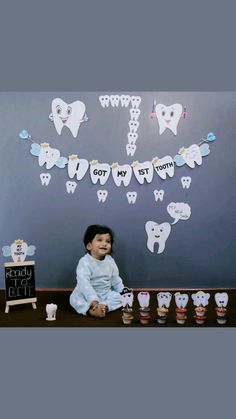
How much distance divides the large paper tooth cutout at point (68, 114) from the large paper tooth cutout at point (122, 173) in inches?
17.1

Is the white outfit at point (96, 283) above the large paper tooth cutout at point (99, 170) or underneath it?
underneath

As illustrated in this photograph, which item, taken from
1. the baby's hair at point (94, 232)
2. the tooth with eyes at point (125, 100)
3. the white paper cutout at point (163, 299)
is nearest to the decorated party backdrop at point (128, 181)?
the tooth with eyes at point (125, 100)

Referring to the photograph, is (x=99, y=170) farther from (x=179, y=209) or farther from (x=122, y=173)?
(x=179, y=209)

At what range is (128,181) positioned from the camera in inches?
142

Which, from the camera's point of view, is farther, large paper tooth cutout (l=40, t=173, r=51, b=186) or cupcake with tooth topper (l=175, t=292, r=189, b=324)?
large paper tooth cutout (l=40, t=173, r=51, b=186)

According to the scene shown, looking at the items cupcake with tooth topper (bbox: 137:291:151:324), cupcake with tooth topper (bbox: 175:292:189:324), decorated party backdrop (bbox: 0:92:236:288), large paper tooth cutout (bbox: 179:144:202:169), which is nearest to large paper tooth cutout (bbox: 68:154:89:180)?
decorated party backdrop (bbox: 0:92:236:288)

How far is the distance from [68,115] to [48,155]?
369 millimetres

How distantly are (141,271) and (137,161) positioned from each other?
919 millimetres

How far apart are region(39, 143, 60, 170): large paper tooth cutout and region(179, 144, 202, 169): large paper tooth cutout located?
1.03 metres

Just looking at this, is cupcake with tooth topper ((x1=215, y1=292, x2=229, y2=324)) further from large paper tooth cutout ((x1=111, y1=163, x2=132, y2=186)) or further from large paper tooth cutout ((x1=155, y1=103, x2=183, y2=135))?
large paper tooth cutout ((x1=155, y1=103, x2=183, y2=135))

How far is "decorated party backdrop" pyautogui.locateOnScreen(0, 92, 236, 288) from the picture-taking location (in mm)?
3576

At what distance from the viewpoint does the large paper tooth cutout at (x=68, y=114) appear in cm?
357

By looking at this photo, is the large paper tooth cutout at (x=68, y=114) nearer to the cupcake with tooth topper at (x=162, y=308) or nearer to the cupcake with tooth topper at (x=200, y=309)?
the cupcake with tooth topper at (x=162, y=308)

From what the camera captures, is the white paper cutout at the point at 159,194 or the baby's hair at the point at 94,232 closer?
the baby's hair at the point at 94,232
